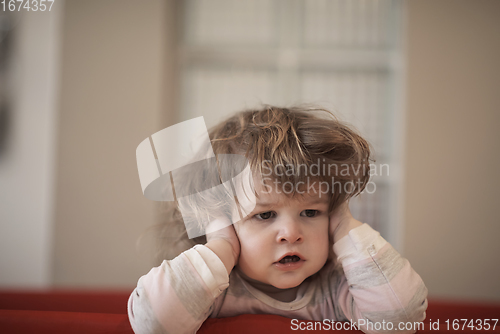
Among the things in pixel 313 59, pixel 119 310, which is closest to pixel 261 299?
pixel 119 310

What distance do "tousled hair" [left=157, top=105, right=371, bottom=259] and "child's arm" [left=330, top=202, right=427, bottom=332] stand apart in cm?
4

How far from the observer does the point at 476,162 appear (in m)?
0.86

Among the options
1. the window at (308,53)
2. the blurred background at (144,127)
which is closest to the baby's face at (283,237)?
the blurred background at (144,127)

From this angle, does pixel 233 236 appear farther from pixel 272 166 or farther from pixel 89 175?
pixel 89 175

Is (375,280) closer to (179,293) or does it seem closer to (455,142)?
(179,293)

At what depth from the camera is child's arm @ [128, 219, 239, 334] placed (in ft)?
1.09

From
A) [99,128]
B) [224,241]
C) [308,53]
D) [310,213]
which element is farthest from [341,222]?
[308,53]

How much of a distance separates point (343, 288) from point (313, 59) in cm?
110

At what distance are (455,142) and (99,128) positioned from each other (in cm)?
96

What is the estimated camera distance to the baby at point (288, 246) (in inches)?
13.5

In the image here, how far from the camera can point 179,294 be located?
1.10 ft

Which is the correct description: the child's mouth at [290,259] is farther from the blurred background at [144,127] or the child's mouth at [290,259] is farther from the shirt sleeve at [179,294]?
the blurred background at [144,127]

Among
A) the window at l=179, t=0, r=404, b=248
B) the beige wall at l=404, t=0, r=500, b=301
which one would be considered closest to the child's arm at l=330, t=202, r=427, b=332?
the beige wall at l=404, t=0, r=500, b=301

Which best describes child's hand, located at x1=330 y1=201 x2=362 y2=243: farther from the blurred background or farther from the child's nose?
the blurred background
